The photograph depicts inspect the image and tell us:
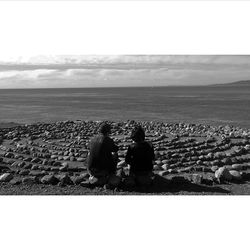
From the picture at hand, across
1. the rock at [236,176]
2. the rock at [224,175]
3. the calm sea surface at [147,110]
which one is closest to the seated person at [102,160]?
the rock at [224,175]

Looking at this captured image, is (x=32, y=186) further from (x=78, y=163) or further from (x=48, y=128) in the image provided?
(x=48, y=128)

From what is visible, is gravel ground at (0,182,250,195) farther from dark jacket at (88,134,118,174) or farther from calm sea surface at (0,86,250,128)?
calm sea surface at (0,86,250,128)

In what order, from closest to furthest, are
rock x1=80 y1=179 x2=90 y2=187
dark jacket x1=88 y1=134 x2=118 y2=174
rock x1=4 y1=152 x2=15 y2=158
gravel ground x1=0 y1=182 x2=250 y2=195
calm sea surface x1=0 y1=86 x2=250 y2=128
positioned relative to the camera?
gravel ground x1=0 y1=182 x2=250 y2=195 < dark jacket x1=88 y1=134 x2=118 y2=174 < rock x1=80 y1=179 x2=90 y2=187 < rock x1=4 y1=152 x2=15 y2=158 < calm sea surface x1=0 y1=86 x2=250 y2=128

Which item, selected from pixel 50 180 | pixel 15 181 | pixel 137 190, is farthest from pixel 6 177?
pixel 137 190

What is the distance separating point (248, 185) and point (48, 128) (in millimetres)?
11516

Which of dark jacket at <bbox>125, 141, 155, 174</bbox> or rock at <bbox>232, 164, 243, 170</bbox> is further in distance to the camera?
rock at <bbox>232, 164, 243, 170</bbox>

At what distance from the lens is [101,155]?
744 cm

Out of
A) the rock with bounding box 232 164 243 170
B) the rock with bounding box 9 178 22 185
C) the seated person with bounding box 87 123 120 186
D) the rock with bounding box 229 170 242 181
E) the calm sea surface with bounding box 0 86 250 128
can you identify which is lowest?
the calm sea surface with bounding box 0 86 250 128

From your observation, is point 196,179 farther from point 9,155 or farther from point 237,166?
point 9,155

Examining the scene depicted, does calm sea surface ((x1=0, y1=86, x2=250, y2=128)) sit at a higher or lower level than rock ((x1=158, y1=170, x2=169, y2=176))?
lower

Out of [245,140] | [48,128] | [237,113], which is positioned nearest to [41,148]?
[48,128]

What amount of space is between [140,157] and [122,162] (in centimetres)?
270

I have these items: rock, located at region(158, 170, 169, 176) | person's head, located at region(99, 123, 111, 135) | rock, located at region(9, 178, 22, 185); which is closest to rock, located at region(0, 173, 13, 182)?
rock, located at region(9, 178, 22, 185)

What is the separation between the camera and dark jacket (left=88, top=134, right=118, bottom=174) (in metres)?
7.43
